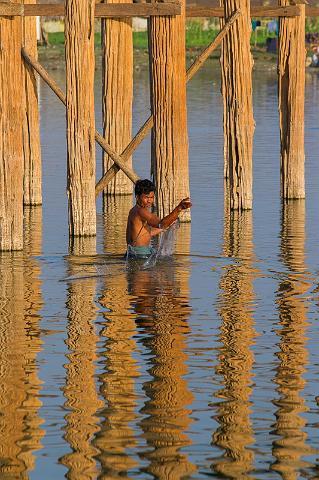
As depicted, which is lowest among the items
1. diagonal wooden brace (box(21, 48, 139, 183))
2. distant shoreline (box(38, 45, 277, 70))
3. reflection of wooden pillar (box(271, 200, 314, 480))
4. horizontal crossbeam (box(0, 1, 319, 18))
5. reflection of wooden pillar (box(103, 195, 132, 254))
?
reflection of wooden pillar (box(271, 200, 314, 480))

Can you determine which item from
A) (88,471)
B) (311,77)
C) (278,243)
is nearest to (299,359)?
(88,471)

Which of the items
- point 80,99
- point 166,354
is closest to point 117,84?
point 80,99

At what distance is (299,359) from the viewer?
11312 millimetres

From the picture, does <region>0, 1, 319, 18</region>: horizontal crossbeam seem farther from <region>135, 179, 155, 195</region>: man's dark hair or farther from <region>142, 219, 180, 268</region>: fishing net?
<region>142, 219, 180, 268</region>: fishing net

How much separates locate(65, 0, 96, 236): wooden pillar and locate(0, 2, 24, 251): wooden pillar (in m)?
0.85

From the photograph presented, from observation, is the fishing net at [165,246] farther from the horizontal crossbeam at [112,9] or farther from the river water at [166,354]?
the horizontal crossbeam at [112,9]

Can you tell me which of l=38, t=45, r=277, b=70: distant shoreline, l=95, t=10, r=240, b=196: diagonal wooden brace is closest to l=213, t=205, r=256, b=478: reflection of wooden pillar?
l=95, t=10, r=240, b=196: diagonal wooden brace

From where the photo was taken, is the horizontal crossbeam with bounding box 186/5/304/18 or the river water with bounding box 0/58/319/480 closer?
the river water with bounding box 0/58/319/480

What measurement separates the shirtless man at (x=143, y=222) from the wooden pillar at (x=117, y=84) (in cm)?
536

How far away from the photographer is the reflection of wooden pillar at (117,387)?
8914mm

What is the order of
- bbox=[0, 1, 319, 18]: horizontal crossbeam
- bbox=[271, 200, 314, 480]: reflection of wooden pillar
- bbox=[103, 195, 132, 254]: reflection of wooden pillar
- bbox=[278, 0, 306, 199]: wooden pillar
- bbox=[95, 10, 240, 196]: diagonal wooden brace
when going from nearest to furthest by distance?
bbox=[271, 200, 314, 480]: reflection of wooden pillar, bbox=[0, 1, 319, 18]: horizontal crossbeam, bbox=[103, 195, 132, 254]: reflection of wooden pillar, bbox=[95, 10, 240, 196]: diagonal wooden brace, bbox=[278, 0, 306, 199]: wooden pillar

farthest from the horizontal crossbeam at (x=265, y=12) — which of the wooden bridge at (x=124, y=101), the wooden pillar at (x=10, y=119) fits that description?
the wooden pillar at (x=10, y=119)

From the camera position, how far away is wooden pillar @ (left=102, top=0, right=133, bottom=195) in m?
20.5

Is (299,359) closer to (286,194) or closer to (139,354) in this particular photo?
(139,354)
